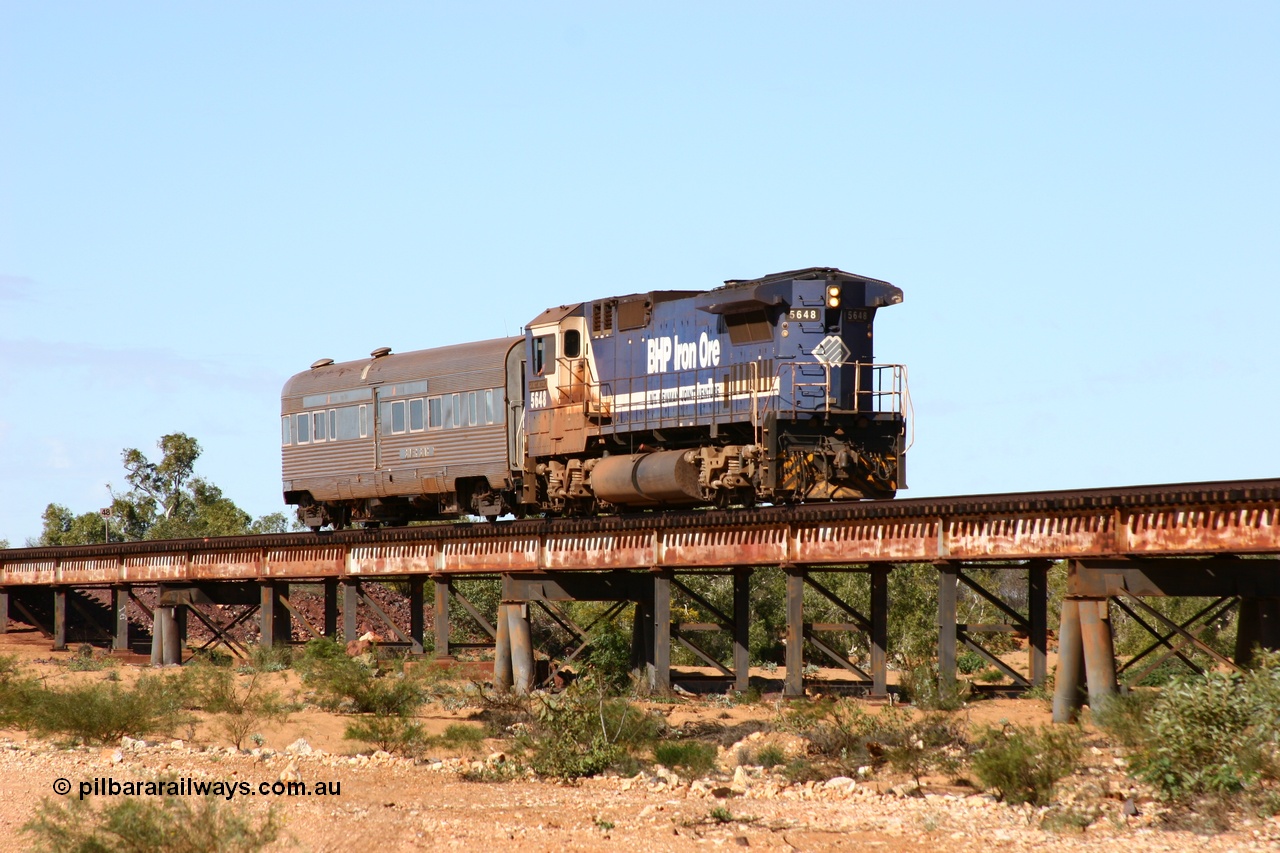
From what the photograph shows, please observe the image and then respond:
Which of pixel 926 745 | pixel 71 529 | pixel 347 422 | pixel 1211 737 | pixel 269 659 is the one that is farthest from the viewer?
pixel 71 529

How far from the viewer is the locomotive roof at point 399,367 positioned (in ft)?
107

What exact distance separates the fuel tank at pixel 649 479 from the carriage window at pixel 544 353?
3.04m

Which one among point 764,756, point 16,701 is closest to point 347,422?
point 16,701

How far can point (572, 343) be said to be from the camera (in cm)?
3067

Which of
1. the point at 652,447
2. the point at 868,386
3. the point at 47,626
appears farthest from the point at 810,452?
the point at 47,626

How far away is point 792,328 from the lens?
26594 millimetres

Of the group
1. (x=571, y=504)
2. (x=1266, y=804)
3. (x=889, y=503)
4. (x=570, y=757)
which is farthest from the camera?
(x=571, y=504)

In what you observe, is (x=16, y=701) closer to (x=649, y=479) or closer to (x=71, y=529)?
(x=649, y=479)

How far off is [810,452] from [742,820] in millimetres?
10487

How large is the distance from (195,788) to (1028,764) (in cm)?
971

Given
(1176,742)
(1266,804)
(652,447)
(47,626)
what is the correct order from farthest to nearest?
(47,626) < (652,447) < (1176,742) < (1266,804)

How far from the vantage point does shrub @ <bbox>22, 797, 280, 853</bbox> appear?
13.2 m

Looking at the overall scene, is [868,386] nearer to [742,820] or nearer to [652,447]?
[652,447]

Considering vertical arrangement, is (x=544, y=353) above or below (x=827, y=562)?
above
